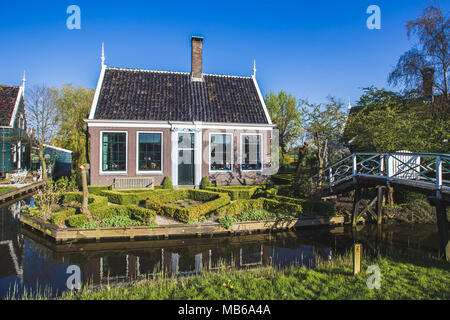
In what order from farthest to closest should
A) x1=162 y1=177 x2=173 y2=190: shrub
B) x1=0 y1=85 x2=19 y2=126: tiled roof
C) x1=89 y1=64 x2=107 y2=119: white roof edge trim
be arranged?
x1=0 y1=85 x2=19 y2=126: tiled roof
x1=89 y1=64 x2=107 y2=119: white roof edge trim
x1=162 y1=177 x2=173 y2=190: shrub

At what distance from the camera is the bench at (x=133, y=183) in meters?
14.1

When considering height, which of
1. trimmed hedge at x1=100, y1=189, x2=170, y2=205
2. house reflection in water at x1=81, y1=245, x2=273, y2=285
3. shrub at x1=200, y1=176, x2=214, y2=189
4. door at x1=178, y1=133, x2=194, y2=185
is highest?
door at x1=178, y1=133, x2=194, y2=185

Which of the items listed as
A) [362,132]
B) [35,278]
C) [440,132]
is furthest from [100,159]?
[440,132]

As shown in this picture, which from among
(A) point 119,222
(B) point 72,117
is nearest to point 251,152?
(A) point 119,222

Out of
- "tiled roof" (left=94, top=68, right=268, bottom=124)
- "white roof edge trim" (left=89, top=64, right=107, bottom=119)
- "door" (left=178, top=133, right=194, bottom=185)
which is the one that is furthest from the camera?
"door" (left=178, top=133, right=194, bottom=185)

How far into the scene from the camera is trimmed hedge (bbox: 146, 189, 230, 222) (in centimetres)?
978

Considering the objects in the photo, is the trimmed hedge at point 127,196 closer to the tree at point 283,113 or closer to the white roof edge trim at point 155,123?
the white roof edge trim at point 155,123

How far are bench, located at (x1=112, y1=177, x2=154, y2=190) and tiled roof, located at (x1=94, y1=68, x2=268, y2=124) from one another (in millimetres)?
3303

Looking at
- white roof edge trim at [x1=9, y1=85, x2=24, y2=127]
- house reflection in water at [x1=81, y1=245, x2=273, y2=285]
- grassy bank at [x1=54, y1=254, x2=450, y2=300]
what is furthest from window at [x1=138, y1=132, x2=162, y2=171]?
white roof edge trim at [x1=9, y1=85, x2=24, y2=127]

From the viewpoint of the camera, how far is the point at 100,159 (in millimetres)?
14648

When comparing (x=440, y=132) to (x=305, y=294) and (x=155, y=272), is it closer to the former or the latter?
(x=305, y=294)

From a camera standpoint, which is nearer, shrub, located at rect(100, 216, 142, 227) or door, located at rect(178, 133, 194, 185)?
shrub, located at rect(100, 216, 142, 227)

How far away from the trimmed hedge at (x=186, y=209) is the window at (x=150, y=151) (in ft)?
10.3

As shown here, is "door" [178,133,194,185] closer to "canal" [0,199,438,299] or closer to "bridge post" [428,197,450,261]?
"canal" [0,199,438,299]
